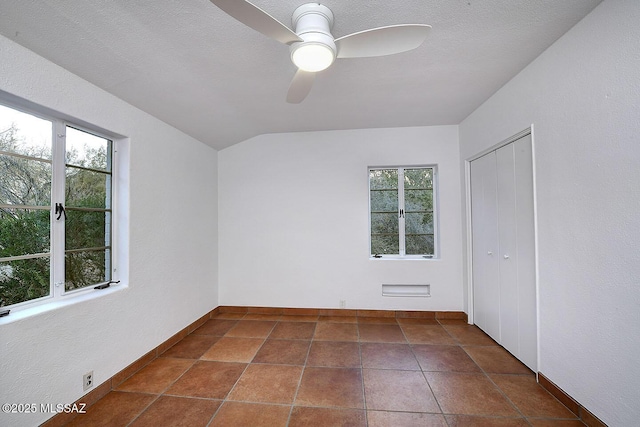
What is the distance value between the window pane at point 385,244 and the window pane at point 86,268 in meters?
2.96

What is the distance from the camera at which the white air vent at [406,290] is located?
339cm

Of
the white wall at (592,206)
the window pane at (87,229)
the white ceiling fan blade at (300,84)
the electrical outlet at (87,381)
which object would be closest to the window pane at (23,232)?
the window pane at (87,229)

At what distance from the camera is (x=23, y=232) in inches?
62.0

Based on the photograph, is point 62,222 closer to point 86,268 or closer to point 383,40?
point 86,268

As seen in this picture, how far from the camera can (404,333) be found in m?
2.94

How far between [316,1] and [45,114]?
6.31 ft

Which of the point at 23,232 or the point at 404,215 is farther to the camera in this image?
the point at 404,215

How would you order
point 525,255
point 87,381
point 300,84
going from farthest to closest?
1. point 525,255
2. point 87,381
3. point 300,84

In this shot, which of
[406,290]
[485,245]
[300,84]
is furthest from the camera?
[406,290]

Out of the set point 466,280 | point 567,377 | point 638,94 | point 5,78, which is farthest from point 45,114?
point 466,280

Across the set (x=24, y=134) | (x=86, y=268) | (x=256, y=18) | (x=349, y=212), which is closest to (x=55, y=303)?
(x=86, y=268)

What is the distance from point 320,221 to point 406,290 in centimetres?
151

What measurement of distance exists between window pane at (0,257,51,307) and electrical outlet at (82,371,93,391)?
63cm

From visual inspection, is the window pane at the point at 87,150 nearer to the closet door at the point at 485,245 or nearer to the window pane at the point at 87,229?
the window pane at the point at 87,229
